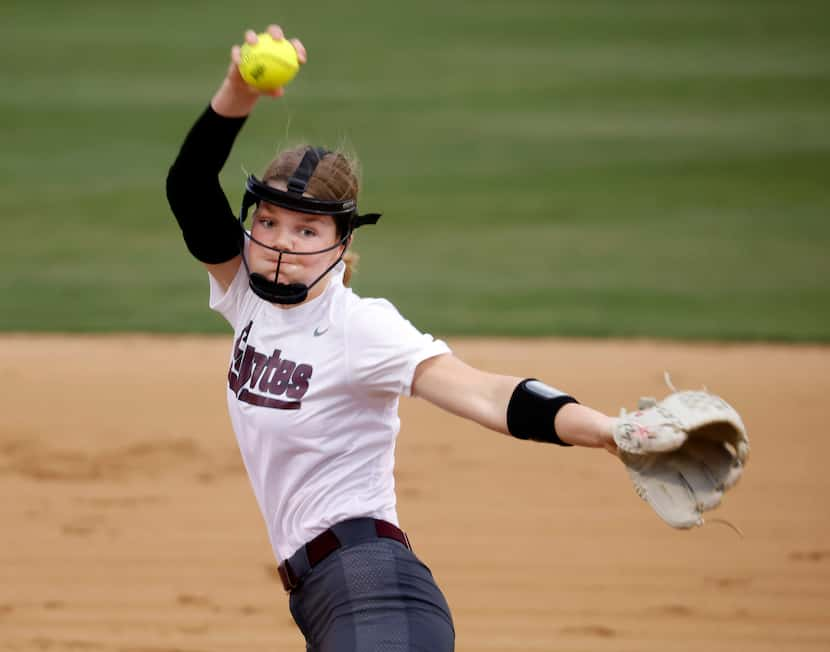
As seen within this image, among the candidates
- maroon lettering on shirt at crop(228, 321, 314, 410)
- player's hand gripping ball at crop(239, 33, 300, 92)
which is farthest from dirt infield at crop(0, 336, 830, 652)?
player's hand gripping ball at crop(239, 33, 300, 92)

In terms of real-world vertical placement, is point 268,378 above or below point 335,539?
above

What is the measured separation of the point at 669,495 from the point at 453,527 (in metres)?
3.50

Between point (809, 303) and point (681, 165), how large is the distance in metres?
5.01

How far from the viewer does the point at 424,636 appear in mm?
3428

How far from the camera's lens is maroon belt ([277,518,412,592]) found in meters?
3.54

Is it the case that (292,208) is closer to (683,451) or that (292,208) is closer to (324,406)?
(324,406)

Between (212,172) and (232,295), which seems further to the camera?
(232,295)

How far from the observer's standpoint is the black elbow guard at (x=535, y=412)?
314 centimetres

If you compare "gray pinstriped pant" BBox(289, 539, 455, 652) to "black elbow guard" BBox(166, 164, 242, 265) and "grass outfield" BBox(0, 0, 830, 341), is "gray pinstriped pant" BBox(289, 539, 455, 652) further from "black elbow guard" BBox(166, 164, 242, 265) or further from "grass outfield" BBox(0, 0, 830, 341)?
"grass outfield" BBox(0, 0, 830, 341)

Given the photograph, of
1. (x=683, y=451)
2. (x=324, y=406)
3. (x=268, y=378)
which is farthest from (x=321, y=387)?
(x=683, y=451)

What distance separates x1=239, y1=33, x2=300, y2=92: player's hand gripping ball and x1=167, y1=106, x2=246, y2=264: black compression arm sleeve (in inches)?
6.6

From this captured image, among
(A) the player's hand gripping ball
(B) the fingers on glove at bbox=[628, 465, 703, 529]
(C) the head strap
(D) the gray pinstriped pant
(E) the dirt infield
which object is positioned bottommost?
(E) the dirt infield

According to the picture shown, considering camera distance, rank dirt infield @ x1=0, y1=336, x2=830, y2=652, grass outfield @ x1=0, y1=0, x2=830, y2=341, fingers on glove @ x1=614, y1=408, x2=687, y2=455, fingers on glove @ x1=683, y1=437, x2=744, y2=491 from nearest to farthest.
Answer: fingers on glove @ x1=614, y1=408, x2=687, y2=455
fingers on glove @ x1=683, y1=437, x2=744, y2=491
dirt infield @ x1=0, y1=336, x2=830, y2=652
grass outfield @ x1=0, y1=0, x2=830, y2=341

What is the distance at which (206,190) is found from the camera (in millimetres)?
3709
